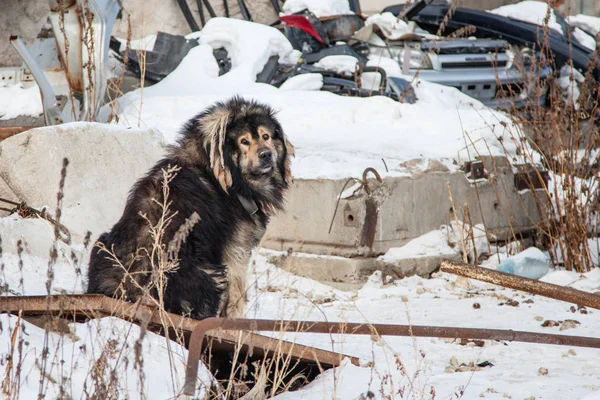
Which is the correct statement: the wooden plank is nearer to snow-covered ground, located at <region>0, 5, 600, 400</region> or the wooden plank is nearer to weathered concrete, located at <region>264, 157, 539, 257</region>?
snow-covered ground, located at <region>0, 5, 600, 400</region>

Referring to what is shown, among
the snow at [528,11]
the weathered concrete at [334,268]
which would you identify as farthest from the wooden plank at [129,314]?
the snow at [528,11]

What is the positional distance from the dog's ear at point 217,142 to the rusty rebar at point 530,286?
139 centimetres

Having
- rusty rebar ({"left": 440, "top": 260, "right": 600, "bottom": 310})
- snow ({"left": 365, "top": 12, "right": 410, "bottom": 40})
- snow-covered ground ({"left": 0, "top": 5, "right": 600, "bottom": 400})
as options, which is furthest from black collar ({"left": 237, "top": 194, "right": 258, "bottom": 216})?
snow ({"left": 365, "top": 12, "right": 410, "bottom": 40})

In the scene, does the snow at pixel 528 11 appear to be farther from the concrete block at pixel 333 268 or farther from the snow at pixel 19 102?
the snow at pixel 19 102

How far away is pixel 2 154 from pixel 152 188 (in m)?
1.91

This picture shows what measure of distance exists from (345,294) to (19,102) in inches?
136

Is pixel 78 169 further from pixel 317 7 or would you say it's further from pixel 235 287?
pixel 317 7

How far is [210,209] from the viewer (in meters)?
4.25

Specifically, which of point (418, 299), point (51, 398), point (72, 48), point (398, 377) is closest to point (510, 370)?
point (398, 377)

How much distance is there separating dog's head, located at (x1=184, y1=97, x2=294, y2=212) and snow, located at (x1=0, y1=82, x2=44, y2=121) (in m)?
2.90

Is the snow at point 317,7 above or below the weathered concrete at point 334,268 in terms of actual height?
above

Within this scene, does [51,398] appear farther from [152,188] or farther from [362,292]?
[362,292]

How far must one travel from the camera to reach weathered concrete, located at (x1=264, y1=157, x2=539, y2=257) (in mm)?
6055

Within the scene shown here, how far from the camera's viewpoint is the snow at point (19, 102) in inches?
273
